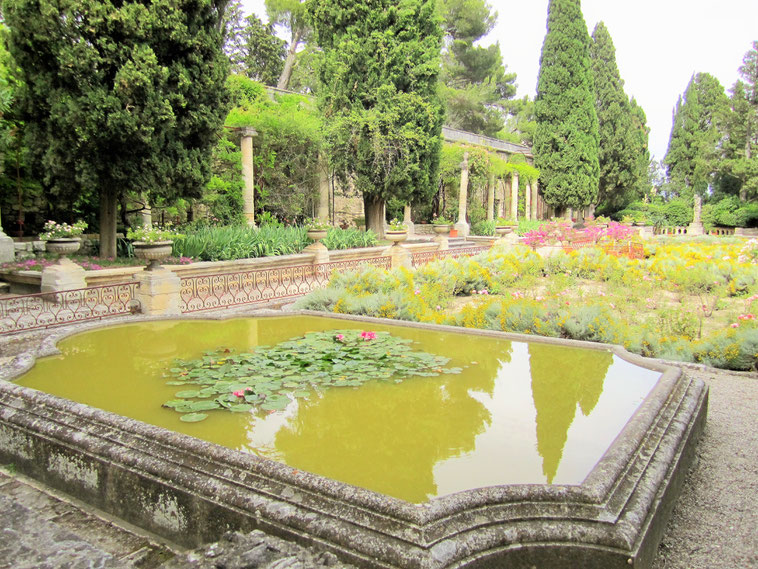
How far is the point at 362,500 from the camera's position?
6.77 ft

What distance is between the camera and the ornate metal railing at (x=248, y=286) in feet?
27.3

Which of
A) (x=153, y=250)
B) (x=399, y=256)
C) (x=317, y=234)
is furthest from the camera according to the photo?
(x=399, y=256)

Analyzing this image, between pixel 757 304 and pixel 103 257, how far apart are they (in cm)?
1078

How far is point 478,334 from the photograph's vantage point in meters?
5.53

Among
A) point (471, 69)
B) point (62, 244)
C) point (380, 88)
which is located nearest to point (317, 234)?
point (62, 244)

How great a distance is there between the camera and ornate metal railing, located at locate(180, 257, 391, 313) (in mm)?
8312

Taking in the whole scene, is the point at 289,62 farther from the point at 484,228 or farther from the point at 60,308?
the point at 60,308

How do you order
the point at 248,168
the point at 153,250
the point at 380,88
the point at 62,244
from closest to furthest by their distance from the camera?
the point at 153,250 < the point at 62,244 < the point at 248,168 < the point at 380,88

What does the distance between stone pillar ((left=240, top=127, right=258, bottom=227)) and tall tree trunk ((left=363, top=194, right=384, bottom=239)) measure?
11.7 feet

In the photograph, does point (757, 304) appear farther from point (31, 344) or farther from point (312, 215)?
point (312, 215)

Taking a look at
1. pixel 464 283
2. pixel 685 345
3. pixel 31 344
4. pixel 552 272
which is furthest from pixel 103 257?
pixel 685 345

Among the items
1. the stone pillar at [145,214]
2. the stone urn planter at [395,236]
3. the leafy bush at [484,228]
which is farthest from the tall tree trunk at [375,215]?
the leafy bush at [484,228]

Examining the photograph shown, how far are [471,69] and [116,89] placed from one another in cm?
2893

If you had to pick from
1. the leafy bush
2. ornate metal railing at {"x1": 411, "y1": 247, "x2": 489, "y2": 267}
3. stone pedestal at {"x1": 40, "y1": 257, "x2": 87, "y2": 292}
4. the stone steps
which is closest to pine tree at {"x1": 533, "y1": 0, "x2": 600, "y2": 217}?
the leafy bush
